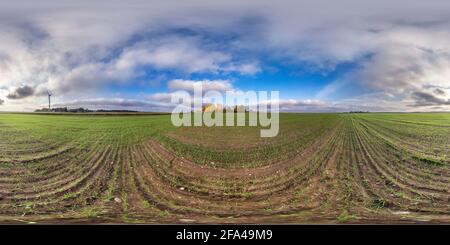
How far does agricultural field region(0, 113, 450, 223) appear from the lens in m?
5.07

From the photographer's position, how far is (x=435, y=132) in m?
8.16

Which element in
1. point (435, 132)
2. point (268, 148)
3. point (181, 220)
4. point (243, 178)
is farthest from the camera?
point (435, 132)

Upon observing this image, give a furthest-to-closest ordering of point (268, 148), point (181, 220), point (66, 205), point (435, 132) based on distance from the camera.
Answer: point (435, 132) < point (268, 148) < point (66, 205) < point (181, 220)

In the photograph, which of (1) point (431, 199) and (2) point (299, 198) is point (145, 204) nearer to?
(2) point (299, 198)

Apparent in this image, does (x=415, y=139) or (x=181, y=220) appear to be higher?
(x=415, y=139)

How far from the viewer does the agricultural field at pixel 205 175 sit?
507 cm

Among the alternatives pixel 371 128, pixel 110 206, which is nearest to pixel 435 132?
pixel 371 128

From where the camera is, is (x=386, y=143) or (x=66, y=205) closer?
(x=66, y=205)

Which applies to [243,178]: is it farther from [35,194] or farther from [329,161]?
[35,194]

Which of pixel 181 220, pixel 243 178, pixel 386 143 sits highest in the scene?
pixel 386 143

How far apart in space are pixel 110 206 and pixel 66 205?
665 millimetres

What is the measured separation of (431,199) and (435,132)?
3.45 m

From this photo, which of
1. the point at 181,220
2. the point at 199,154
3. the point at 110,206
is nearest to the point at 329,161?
the point at 199,154

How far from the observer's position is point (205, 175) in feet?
19.3
